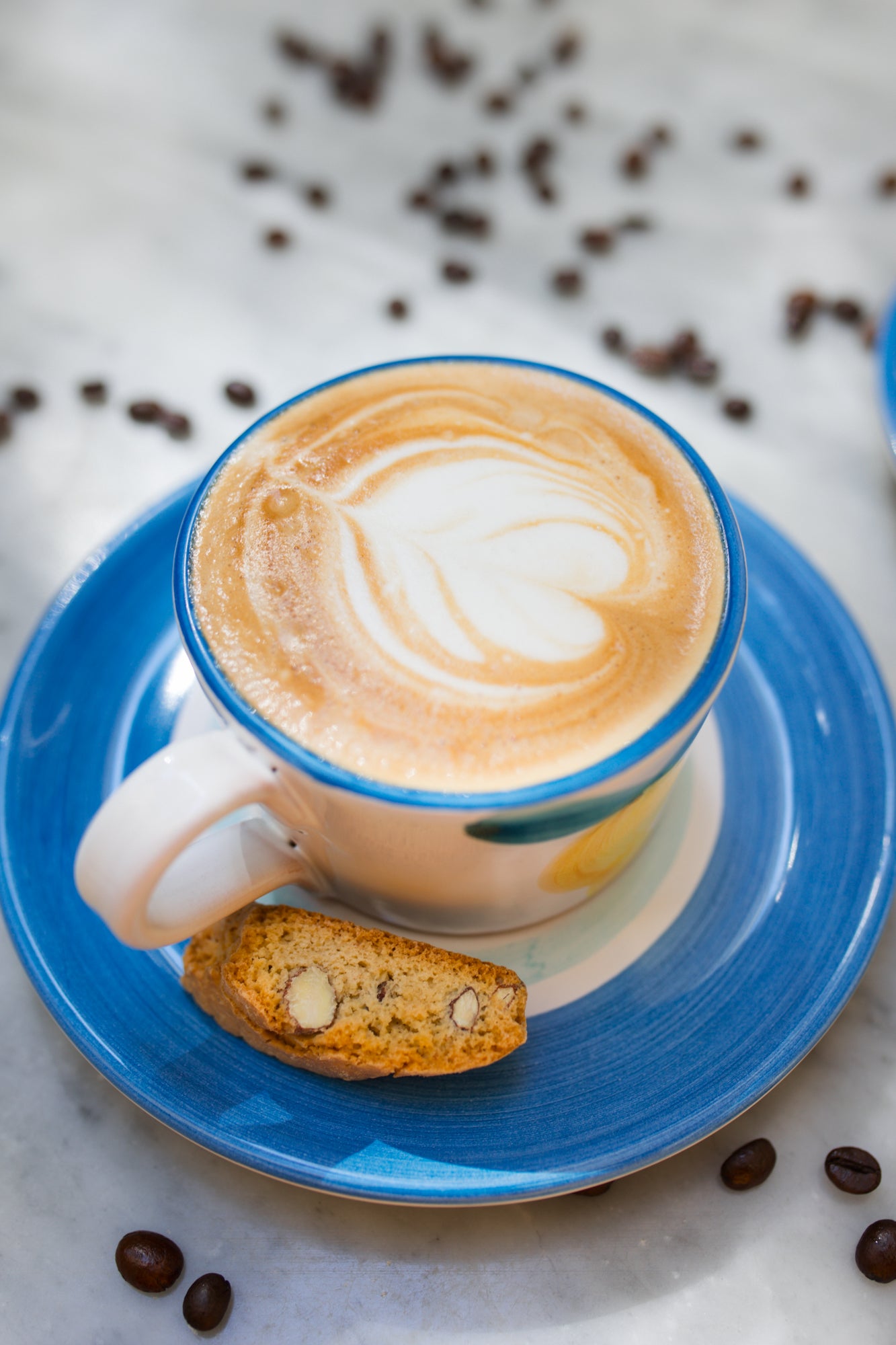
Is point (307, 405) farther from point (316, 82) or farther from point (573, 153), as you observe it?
point (316, 82)

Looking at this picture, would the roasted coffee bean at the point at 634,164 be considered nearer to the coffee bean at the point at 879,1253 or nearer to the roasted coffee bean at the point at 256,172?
the roasted coffee bean at the point at 256,172

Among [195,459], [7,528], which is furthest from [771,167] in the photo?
[7,528]

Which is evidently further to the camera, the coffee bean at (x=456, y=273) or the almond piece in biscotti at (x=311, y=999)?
the coffee bean at (x=456, y=273)

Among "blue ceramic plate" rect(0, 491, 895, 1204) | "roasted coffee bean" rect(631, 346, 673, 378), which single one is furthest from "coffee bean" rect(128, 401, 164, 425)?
"roasted coffee bean" rect(631, 346, 673, 378)

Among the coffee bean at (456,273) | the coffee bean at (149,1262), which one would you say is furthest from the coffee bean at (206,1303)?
the coffee bean at (456,273)

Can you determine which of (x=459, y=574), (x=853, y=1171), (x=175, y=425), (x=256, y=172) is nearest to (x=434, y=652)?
(x=459, y=574)

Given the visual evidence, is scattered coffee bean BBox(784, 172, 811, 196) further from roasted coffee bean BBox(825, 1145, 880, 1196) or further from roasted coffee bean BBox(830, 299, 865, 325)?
roasted coffee bean BBox(825, 1145, 880, 1196)

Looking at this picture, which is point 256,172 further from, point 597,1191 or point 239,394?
point 597,1191
